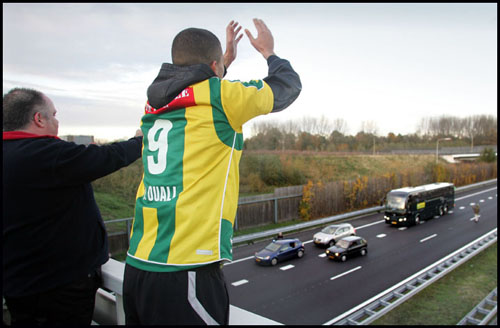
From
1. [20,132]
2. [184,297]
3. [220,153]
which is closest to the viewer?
[184,297]

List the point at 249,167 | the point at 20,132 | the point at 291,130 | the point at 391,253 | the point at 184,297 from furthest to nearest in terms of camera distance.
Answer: the point at 291,130 → the point at 249,167 → the point at 391,253 → the point at 20,132 → the point at 184,297

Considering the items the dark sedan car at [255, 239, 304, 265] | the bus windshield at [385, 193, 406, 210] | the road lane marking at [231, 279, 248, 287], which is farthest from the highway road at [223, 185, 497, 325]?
the bus windshield at [385, 193, 406, 210]

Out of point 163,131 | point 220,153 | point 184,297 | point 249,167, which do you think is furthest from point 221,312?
point 249,167

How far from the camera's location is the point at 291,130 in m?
44.7

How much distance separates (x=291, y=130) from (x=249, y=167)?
42.0ft

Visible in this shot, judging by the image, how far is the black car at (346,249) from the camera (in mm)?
17688

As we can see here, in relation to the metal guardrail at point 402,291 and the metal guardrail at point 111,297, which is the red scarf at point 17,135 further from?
the metal guardrail at point 402,291

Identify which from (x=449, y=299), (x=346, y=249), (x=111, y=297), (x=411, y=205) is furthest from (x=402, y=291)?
(x=111, y=297)

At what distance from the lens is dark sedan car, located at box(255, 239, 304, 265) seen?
1694 centimetres

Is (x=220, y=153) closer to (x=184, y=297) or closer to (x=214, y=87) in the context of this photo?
(x=214, y=87)

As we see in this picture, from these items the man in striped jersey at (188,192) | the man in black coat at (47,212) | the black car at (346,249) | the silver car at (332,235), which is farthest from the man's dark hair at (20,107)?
the silver car at (332,235)

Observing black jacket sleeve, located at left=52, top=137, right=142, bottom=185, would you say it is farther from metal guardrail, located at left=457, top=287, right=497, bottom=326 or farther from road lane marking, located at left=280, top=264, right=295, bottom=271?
road lane marking, located at left=280, top=264, right=295, bottom=271

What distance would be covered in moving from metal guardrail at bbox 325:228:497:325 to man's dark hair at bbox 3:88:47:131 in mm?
11226

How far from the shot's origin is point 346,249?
17.9 meters
